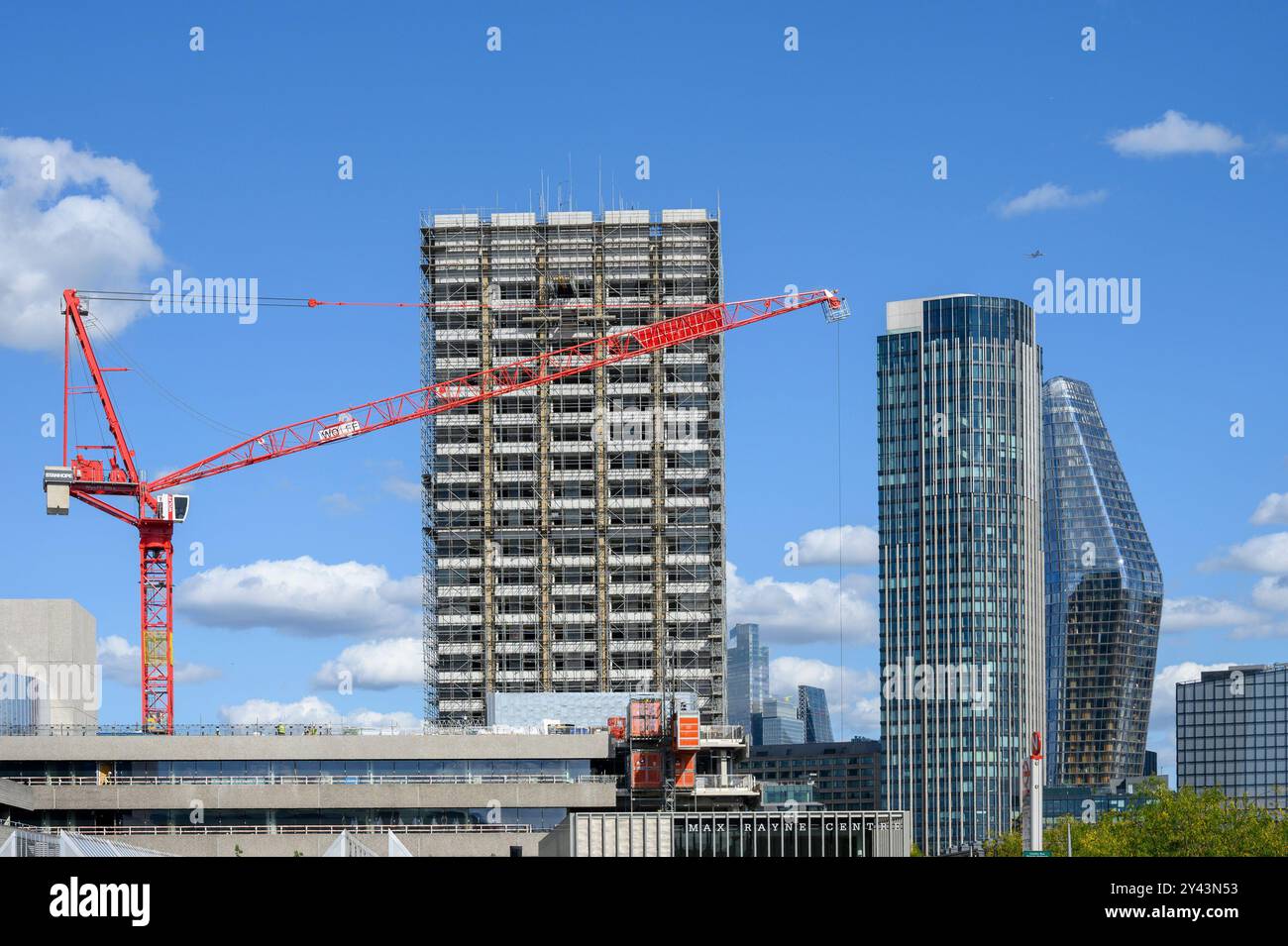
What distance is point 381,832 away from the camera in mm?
130250

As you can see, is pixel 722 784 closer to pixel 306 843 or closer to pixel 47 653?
pixel 306 843

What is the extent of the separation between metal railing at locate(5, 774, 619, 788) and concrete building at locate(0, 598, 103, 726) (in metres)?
12.4

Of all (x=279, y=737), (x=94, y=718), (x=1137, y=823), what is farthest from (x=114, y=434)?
(x=1137, y=823)

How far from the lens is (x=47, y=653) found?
156375 millimetres

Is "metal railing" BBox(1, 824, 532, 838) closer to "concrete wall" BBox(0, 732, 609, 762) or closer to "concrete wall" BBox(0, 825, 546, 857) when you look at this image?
"concrete wall" BBox(0, 825, 546, 857)

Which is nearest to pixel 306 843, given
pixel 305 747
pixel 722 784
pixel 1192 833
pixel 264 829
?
pixel 264 829

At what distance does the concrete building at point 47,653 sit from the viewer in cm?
15362

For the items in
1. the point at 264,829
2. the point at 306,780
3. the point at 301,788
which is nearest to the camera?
the point at 264,829

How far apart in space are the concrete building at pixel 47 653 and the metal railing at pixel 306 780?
12359mm

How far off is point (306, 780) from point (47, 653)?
29.6m

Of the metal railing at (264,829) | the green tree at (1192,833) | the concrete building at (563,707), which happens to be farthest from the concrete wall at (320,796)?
the concrete building at (563,707)

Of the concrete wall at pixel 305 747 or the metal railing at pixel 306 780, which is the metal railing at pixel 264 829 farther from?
the concrete wall at pixel 305 747
